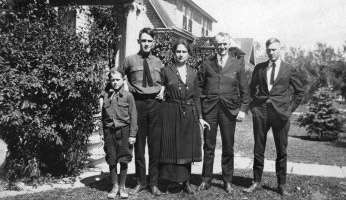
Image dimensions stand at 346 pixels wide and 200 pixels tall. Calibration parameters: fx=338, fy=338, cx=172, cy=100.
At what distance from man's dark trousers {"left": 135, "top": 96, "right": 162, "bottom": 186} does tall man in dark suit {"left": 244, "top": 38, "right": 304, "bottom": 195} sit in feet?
4.88

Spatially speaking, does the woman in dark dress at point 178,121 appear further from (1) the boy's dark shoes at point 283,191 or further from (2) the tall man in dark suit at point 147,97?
(1) the boy's dark shoes at point 283,191

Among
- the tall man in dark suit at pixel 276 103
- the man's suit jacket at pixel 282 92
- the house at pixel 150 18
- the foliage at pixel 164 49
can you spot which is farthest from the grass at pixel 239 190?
the foliage at pixel 164 49

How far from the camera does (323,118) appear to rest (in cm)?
1419

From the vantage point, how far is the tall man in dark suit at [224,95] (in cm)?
506

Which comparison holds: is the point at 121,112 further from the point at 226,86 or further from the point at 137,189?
the point at 226,86

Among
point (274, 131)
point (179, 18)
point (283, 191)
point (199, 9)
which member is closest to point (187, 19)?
point (179, 18)

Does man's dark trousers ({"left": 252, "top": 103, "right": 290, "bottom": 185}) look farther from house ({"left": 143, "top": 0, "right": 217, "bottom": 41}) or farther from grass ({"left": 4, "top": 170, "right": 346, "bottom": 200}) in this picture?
house ({"left": 143, "top": 0, "right": 217, "bottom": 41})

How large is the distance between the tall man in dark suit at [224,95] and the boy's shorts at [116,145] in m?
1.24

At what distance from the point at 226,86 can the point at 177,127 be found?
0.96 meters

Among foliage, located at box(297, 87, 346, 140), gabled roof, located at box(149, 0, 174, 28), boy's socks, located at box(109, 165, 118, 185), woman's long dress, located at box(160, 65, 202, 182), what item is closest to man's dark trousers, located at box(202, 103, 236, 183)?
woman's long dress, located at box(160, 65, 202, 182)

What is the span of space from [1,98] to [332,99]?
13458mm

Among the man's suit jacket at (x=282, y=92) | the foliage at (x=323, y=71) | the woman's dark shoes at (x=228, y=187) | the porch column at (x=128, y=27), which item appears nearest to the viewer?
the man's suit jacket at (x=282, y=92)

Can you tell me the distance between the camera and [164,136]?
16.3 feet

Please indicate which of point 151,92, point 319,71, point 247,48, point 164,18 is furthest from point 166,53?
point 319,71
